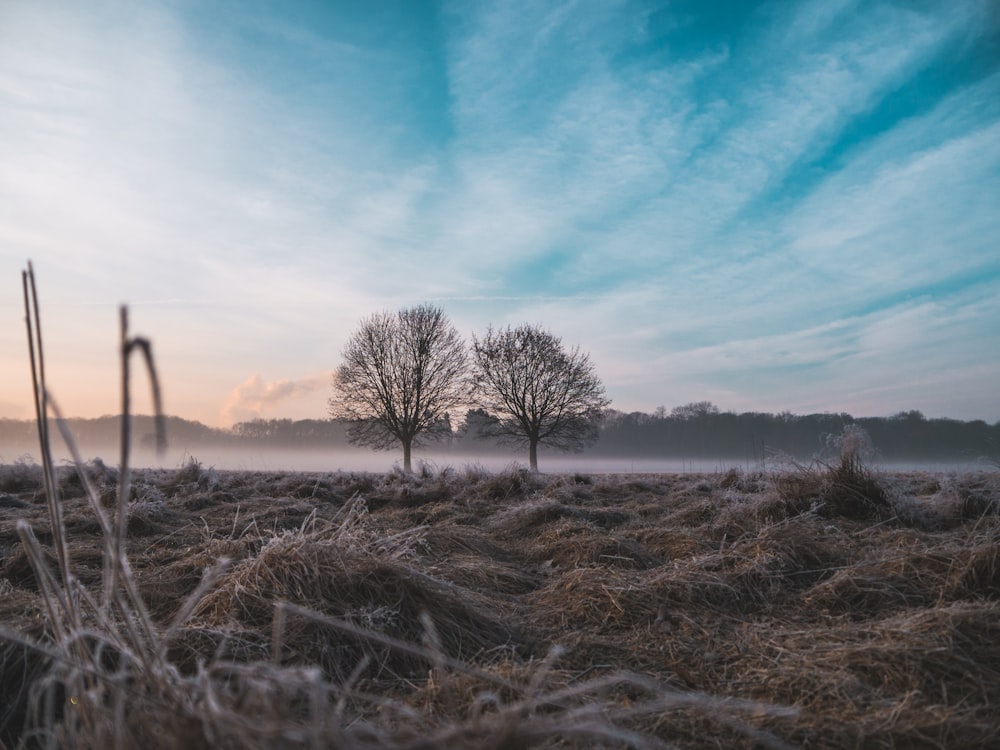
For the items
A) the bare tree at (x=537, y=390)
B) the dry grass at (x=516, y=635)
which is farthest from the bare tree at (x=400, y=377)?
the dry grass at (x=516, y=635)

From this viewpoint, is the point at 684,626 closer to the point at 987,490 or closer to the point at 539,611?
the point at 539,611

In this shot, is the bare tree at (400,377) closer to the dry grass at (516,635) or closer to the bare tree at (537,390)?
the bare tree at (537,390)

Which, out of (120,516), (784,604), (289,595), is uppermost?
(120,516)

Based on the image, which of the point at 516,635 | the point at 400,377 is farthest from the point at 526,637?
the point at 400,377

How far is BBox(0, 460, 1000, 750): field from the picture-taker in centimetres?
130

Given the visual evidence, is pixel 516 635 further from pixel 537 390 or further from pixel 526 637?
pixel 537 390

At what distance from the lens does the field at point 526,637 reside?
1297 mm

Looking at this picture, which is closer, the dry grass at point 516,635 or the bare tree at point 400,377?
the dry grass at point 516,635

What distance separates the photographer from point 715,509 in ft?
23.6

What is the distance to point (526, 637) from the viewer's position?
3.25 metres

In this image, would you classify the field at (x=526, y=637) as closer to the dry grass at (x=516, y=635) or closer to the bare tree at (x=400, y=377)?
the dry grass at (x=516, y=635)

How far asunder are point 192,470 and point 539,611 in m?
10.4

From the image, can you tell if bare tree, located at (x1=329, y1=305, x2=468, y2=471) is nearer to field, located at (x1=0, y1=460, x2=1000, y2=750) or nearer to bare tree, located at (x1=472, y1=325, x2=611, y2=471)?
bare tree, located at (x1=472, y1=325, x2=611, y2=471)

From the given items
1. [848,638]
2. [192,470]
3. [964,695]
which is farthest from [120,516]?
[192,470]
